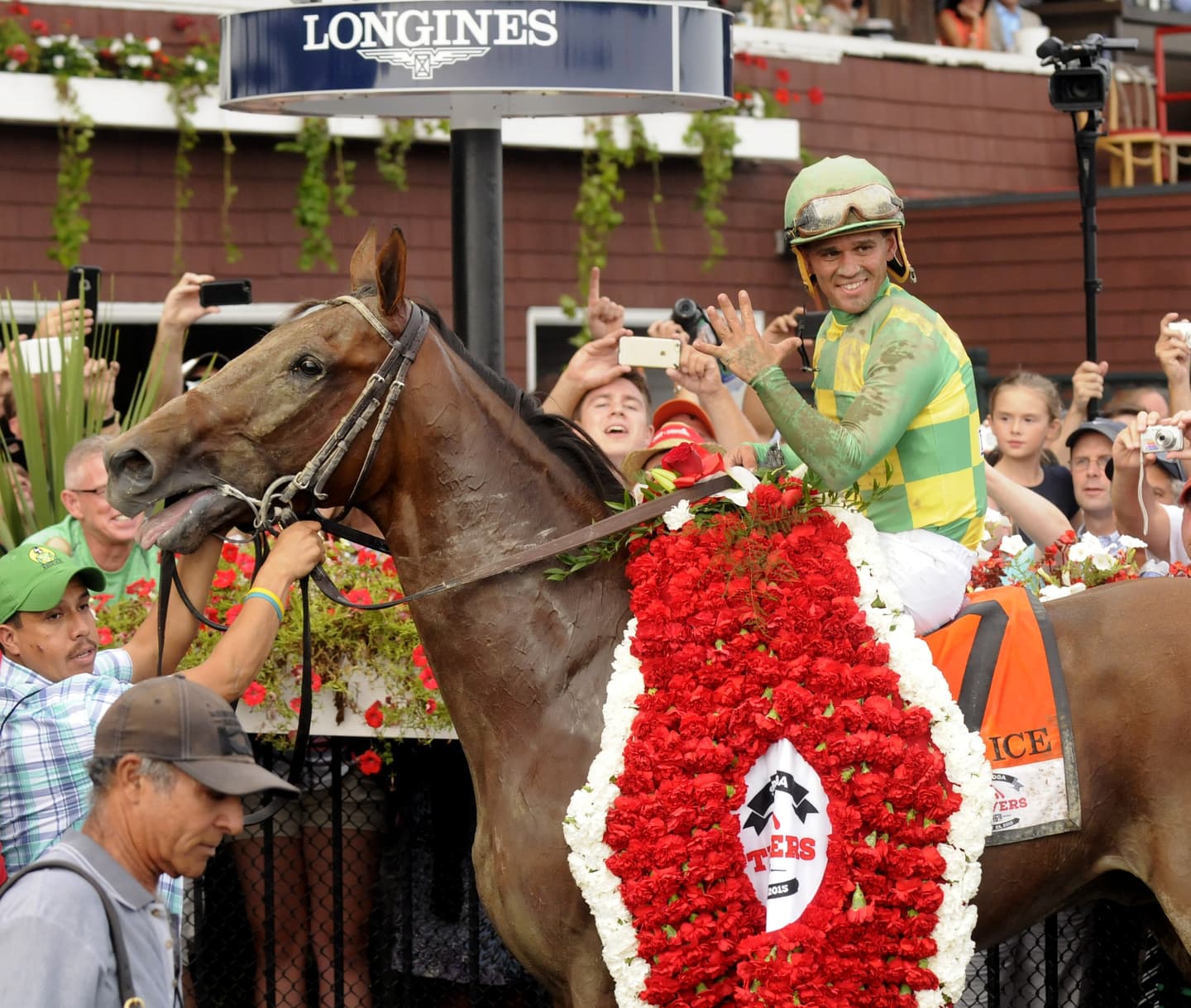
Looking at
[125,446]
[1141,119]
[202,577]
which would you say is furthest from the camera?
[1141,119]

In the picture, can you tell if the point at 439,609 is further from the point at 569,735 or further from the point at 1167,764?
the point at 1167,764

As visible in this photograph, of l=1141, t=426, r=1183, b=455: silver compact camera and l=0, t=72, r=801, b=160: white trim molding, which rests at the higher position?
l=0, t=72, r=801, b=160: white trim molding

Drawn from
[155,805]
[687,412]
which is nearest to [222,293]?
[687,412]

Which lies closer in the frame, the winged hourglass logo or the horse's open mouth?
the horse's open mouth

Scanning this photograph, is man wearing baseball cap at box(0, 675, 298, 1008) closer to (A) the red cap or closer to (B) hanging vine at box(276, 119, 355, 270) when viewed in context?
(A) the red cap

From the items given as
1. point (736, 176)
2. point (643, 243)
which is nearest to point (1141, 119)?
point (736, 176)

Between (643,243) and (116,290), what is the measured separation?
389 centimetres

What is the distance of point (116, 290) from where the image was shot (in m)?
10.7

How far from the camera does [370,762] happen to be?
4.96m

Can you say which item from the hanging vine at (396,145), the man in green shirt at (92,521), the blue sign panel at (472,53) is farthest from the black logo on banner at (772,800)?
the hanging vine at (396,145)

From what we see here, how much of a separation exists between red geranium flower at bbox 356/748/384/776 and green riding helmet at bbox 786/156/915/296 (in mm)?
2035

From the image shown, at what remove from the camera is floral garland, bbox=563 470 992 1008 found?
11.9 feet

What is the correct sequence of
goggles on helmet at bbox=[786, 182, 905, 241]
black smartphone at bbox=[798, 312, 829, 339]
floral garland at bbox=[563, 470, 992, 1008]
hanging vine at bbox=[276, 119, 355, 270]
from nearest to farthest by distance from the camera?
floral garland at bbox=[563, 470, 992, 1008] → goggles on helmet at bbox=[786, 182, 905, 241] → black smartphone at bbox=[798, 312, 829, 339] → hanging vine at bbox=[276, 119, 355, 270]

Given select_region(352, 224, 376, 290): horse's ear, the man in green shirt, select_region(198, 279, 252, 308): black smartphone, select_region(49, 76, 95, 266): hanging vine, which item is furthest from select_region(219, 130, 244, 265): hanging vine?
select_region(352, 224, 376, 290): horse's ear
